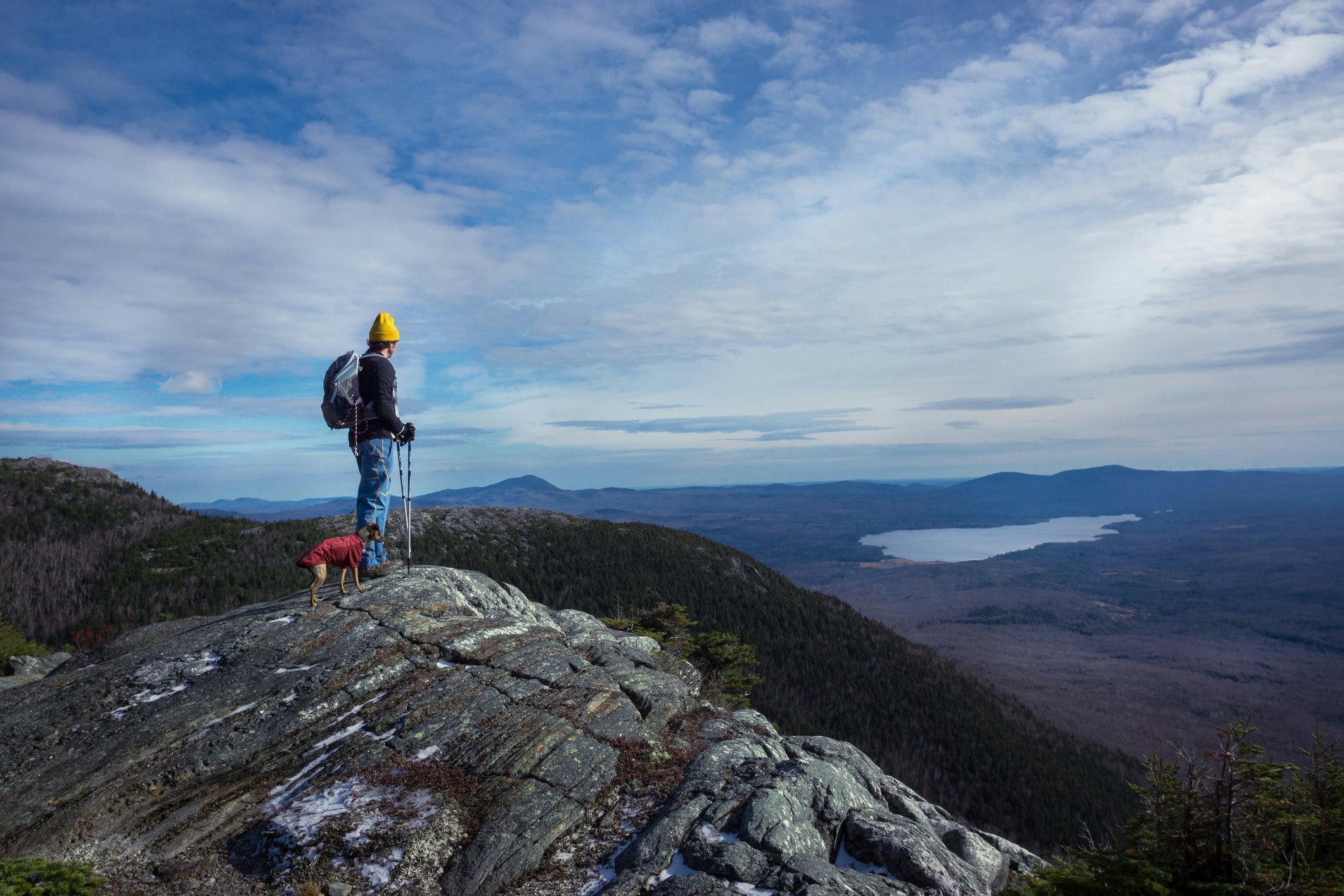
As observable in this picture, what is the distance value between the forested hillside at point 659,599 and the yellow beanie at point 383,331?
65.8 m

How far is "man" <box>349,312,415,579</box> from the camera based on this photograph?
12961 mm

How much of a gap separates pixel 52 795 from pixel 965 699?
10718cm

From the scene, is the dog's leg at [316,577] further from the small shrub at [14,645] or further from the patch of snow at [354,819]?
the small shrub at [14,645]

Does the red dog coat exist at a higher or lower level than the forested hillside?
higher

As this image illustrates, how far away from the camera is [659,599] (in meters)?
90.6

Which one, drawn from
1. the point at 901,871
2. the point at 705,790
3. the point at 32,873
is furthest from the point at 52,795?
the point at 901,871

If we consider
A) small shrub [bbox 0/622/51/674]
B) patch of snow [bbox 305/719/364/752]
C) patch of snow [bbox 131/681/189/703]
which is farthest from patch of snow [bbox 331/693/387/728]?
small shrub [bbox 0/622/51/674]

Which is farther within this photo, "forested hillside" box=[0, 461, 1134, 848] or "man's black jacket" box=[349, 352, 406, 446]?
"forested hillside" box=[0, 461, 1134, 848]

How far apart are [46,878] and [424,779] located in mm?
4095

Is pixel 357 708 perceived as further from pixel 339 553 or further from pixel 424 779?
pixel 339 553

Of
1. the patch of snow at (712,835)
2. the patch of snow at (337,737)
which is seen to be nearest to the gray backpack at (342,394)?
the patch of snow at (337,737)

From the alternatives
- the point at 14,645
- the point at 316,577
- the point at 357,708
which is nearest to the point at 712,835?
the point at 357,708

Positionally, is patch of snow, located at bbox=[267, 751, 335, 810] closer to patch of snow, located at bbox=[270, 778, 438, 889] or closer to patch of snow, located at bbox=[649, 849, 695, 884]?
patch of snow, located at bbox=[270, 778, 438, 889]

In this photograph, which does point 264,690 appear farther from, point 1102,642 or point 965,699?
point 1102,642
